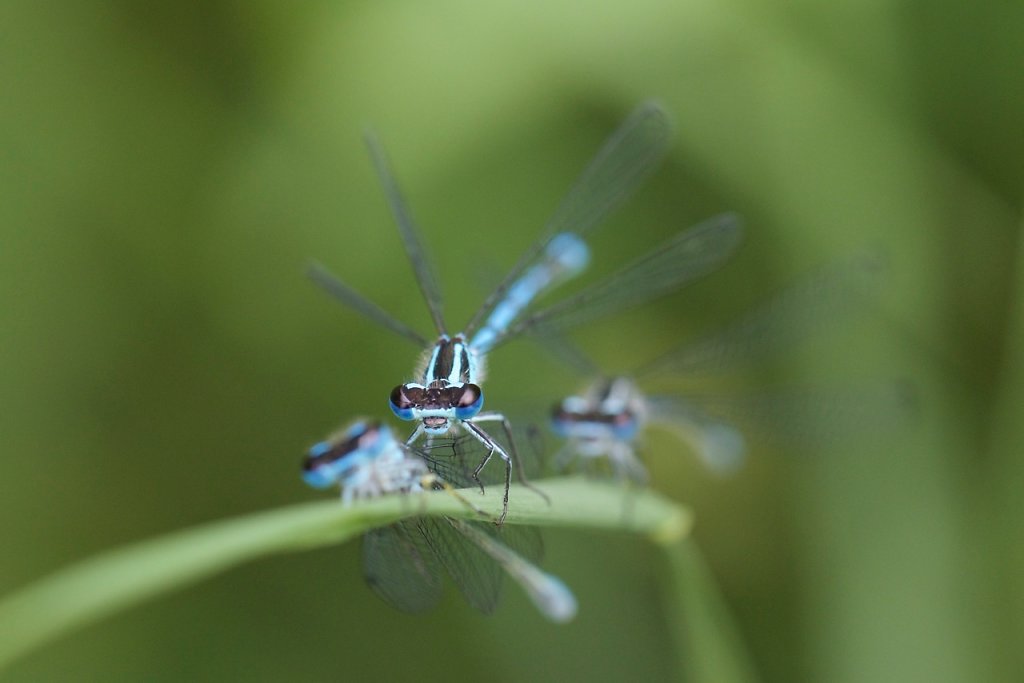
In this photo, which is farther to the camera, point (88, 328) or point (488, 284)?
point (88, 328)

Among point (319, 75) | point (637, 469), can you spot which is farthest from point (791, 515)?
point (319, 75)

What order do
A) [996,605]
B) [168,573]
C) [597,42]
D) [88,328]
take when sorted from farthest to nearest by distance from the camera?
[88,328] → [597,42] → [996,605] → [168,573]

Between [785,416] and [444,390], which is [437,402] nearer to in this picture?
[444,390]

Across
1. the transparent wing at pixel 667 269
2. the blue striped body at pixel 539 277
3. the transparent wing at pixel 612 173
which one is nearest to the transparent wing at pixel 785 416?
the blue striped body at pixel 539 277

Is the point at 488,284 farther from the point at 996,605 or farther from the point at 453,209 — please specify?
the point at 996,605

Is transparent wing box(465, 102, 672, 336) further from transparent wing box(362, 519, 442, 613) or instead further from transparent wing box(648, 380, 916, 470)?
transparent wing box(648, 380, 916, 470)

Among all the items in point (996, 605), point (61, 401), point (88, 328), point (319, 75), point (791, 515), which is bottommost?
point (996, 605)
